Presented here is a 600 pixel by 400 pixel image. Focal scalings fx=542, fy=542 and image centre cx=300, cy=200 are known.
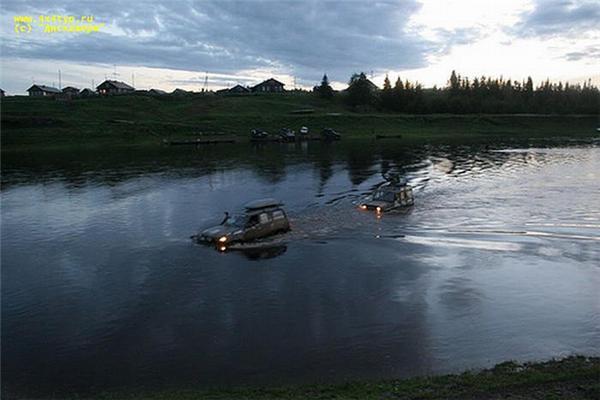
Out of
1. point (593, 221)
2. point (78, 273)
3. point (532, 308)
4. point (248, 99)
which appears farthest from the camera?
point (248, 99)

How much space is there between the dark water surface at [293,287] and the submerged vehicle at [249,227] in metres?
1.57

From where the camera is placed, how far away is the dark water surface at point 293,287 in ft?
63.6

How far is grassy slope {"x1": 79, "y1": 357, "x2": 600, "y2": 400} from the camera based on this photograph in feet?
49.5

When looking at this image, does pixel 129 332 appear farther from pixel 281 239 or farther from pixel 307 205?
pixel 307 205

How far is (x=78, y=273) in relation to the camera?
3002 centimetres

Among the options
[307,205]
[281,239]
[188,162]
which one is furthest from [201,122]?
[281,239]

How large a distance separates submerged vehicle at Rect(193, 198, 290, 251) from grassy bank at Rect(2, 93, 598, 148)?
8218 cm

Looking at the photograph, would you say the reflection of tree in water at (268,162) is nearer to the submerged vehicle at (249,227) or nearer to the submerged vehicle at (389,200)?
the submerged vehicle at (389,200)

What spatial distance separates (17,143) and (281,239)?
85917mm

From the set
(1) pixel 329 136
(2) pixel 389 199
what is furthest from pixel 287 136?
(2) pixel 389 199

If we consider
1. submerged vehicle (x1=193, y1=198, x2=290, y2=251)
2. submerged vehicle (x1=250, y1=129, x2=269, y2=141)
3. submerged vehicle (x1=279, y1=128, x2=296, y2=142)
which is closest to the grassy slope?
submerged vehicle (x1=193, y1=198, x2=290, y2=251)

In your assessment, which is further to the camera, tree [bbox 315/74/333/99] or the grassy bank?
tree [bbox 315/74/333/99]

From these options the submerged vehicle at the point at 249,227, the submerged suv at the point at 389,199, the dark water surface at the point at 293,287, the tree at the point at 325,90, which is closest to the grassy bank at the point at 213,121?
the tree at the point at 325,90

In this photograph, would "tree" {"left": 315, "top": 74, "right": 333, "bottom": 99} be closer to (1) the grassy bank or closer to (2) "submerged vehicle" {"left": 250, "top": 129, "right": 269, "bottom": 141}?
(1) the grassy bank
